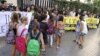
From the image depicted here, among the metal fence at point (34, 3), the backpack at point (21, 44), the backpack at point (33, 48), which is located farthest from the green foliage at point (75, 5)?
the backpack at point (33, 48)

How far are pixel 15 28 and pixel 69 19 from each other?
13.8 m

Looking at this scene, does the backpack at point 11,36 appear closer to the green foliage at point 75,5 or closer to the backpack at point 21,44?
the backpack at point 21,44

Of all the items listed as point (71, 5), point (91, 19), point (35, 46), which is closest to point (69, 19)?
point (91, 19)

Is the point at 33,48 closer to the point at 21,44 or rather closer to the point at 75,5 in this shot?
the point at 21,44

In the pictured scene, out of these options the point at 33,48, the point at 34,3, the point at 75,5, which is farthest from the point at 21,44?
the point at 75,5

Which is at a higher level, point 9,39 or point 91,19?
point 9,39

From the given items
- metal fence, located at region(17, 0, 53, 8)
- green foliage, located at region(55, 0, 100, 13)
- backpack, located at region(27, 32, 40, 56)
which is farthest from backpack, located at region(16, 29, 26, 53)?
green foliage, located at region(55, 0, 100, 13)

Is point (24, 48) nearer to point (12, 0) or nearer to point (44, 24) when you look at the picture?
point (44, 24)

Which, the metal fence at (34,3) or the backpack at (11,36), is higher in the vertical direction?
the backpack at (11,36)

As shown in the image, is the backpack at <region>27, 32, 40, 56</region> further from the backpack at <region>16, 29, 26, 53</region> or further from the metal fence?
the metal fence

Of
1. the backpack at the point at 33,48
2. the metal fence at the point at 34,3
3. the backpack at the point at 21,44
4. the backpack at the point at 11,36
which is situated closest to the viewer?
the backpack at the point at 33,48

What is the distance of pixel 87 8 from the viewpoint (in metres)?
46.7

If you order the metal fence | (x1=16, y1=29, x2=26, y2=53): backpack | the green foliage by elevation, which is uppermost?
(x1=16, y1=29, x2=26, y2=53): backpack

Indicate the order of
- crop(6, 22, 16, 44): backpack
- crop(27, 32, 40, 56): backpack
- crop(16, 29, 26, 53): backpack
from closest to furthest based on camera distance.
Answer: crop(27, 32, 40, 56): backpack < crop(16, 29, 26, 53): backpack < crop(6, 22, 16, 44): backpack
